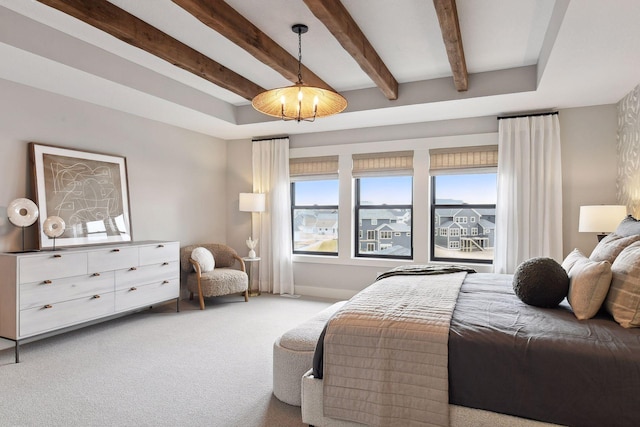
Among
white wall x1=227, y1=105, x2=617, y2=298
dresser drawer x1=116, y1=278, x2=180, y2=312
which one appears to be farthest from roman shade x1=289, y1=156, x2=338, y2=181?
dresser drawer x1=116, y1=278, x2=180, y2=312

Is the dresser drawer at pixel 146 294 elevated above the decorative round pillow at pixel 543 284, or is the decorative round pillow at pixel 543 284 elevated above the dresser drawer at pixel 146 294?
the decorative round pillow at pixel 543 284

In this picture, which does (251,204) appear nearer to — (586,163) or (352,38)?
(352,38)

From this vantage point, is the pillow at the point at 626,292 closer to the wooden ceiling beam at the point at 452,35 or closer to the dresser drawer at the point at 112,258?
the wooden ceiling beam at the point at 452,35

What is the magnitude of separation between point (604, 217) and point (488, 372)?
109 inches

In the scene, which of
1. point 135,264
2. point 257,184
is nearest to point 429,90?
point 257,184

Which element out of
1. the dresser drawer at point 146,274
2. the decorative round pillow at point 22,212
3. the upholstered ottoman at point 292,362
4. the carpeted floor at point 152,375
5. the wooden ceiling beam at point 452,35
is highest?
the wooden ceiling beam at point 452,35

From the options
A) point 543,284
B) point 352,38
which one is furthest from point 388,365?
point 352,38

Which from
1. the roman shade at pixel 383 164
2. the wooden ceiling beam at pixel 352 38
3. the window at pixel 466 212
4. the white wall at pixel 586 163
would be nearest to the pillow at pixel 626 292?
the wooden ceiling beam at pixel 352 38

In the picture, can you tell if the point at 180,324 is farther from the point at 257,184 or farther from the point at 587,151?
the point at 587,151

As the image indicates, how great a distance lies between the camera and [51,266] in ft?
11.3

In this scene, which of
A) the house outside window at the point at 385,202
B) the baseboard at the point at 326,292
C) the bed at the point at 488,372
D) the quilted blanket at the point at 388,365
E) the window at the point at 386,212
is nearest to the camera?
the bed at the point at 488,372

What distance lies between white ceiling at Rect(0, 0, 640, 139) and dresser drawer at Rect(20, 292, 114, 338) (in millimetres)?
2067

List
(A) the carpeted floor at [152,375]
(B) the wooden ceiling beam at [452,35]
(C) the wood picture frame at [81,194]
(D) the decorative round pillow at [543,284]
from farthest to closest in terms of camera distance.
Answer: (C) the wood picture frame at [81,194], (B) the wooden ceiling beam at [452,35], (A) the carpeted floor at [152,375], (D) the decorative round pillow at [543,284]

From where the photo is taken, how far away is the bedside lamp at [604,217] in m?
3.62
